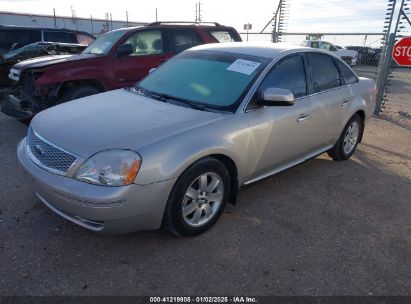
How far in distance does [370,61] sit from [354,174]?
63.9 feet

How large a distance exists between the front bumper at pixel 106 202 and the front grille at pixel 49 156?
0.06m

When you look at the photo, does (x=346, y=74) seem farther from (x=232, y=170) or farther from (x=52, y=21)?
(x=52, y=21)

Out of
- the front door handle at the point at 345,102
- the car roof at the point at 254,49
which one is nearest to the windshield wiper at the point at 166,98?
the car roof at the point at 254,49

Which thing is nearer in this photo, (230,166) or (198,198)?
(198,198)

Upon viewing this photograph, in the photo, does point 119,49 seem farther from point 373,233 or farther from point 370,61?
point 370,61

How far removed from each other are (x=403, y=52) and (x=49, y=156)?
25.9ft

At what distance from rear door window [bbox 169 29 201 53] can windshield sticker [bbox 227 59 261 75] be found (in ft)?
11.6

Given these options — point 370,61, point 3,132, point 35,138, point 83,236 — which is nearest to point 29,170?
point 35,138

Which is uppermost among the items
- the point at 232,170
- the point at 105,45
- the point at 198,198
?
the point at 105,45

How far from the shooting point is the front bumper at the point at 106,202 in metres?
2.63

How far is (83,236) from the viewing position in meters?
3.20

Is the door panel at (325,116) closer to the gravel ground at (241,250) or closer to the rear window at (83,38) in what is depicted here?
the gravel ground at (241,250)

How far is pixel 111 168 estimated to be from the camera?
268cm

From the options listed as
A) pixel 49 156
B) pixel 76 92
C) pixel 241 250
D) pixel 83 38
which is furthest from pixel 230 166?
pixel 83 38
